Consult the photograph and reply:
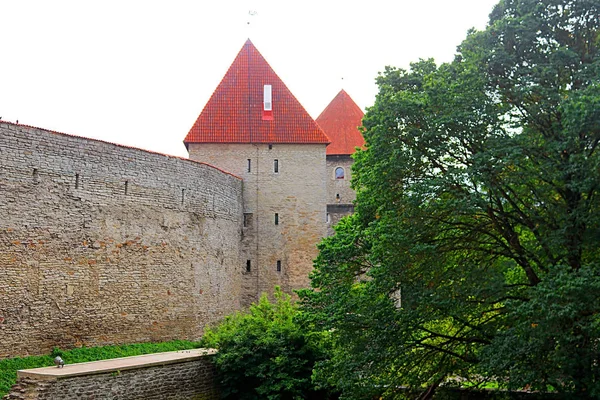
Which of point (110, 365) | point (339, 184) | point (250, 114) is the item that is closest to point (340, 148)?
point (339, 184)

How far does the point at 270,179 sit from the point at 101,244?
845 cm

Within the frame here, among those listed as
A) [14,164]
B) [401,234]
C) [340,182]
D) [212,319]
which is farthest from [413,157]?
[340,182]

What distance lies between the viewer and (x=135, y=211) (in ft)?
59.5

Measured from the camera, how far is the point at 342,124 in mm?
32594

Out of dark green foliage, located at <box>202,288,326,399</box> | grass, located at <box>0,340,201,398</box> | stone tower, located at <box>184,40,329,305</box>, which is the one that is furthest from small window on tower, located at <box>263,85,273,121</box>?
dark green foliage, located at <box>202,288,326,399</box>

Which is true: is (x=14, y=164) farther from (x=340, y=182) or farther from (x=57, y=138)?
(x=340, y=182)

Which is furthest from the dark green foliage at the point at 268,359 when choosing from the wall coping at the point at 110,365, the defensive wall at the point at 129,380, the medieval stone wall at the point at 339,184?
the medieval stone wall at the point at 339,184

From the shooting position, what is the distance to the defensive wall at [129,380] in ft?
40.5

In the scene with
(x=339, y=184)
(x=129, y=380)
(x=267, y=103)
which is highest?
(x=267, y=103)

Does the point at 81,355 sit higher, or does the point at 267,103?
the point at 267,103

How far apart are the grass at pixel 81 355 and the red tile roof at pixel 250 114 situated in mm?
7776

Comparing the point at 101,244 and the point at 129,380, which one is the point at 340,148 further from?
the point at 129,380

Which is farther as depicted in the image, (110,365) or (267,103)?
(267,103)

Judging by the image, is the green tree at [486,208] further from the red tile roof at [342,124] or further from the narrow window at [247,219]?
the red tile roof at [342,124]
